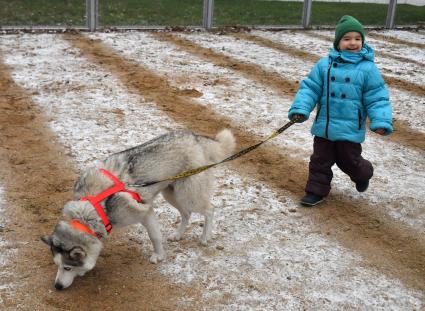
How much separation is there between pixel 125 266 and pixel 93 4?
31.4 ft

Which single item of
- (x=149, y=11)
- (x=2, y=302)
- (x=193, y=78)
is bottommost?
(x=2, y=302)

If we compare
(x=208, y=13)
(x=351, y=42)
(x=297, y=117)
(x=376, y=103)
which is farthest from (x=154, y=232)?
(x=208, y=13)

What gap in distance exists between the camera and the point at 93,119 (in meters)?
6.62

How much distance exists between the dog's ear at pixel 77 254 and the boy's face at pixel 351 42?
2.68 meters

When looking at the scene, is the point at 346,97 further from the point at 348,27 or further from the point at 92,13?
the point at 92,13

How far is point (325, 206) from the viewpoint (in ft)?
15.6

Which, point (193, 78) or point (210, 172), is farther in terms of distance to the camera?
point (193, 78)

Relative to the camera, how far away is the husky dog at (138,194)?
333 centimetres

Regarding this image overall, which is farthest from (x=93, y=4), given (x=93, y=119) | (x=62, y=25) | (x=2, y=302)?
(x=2, y=302)

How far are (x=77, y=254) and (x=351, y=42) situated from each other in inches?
108

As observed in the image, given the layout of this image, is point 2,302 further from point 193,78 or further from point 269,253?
point 193,78

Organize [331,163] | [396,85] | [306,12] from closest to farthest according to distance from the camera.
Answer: [331,163]
[396,85]
[306,12]

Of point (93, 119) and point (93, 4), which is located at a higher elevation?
point (93, 4)

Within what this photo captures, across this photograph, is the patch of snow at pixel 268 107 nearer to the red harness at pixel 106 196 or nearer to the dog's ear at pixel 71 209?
the red harness at pixel 106 196
